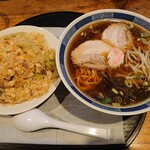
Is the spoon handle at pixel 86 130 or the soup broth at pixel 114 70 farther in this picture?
the soup broth at pixel 114 70

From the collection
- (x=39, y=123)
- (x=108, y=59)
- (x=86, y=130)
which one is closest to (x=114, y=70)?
(x=108, y=59)

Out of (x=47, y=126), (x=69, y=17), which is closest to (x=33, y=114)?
(x=47, y=126)

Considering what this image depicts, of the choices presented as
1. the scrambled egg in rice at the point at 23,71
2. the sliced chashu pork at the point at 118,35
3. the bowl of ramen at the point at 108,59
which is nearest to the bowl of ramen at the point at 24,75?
the scrambled egg in rice at the point at 23,71

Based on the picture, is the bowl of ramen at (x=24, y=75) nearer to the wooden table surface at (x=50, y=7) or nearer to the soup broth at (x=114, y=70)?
the soup broth at (x=114, y=70)

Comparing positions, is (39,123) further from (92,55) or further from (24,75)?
(92,55)

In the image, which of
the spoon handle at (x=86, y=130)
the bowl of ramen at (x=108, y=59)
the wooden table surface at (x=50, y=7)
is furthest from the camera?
the wooden table surface at (x=50, y=7)

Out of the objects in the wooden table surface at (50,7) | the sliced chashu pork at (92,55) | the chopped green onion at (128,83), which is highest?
the wooden table surface at (50,7)

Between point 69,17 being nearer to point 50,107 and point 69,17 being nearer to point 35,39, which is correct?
point 35,39
